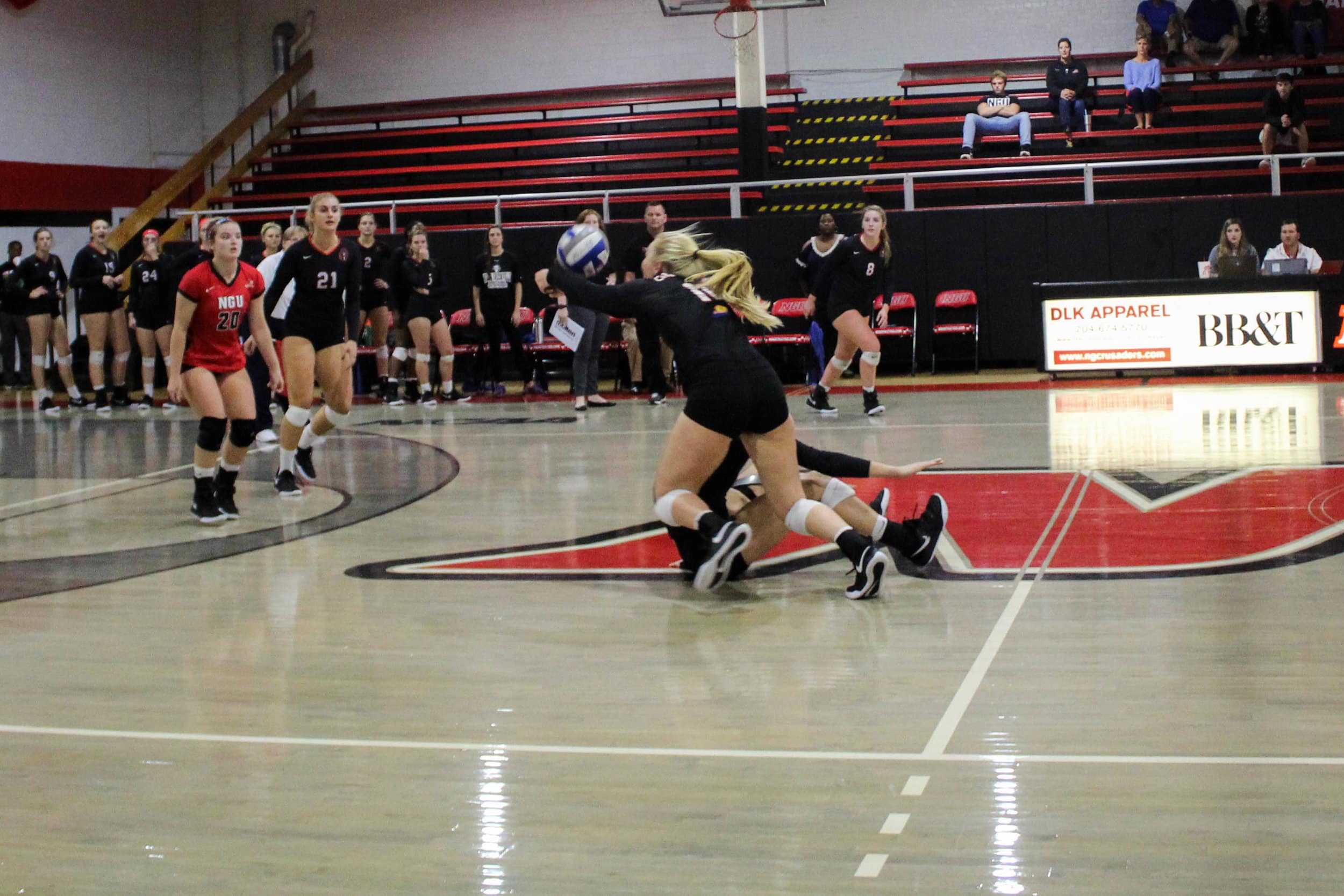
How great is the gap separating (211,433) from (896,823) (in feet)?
19.6

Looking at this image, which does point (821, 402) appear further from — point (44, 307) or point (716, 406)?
point (44, 307)

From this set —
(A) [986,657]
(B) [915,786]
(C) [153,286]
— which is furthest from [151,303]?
(B) [915,786]

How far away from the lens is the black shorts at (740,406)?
19.1 ft

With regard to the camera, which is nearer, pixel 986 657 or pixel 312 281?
pixel 986 657

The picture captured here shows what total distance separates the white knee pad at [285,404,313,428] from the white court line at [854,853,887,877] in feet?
22.0

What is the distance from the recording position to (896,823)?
3428 mm

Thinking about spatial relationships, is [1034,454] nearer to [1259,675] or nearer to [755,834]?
[1259,675]

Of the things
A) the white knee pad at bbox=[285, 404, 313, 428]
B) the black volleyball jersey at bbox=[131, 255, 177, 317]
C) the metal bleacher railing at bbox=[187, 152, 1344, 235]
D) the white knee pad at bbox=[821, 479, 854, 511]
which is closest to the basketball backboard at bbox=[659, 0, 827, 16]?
the metal bleacher railing at bbox=[187, 152, 1344, 235]

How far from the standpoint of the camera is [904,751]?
3945 millimetres

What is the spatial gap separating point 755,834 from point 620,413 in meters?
11.1

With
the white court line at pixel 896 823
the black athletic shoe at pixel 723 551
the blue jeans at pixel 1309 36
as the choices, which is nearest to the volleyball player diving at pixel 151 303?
the black athletic shoe at pixel 723 551

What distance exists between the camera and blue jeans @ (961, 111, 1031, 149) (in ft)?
67.2

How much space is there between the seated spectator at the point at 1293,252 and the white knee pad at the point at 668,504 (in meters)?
11.5

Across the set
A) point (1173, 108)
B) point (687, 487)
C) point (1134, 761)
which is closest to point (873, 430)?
point (687, 487)
